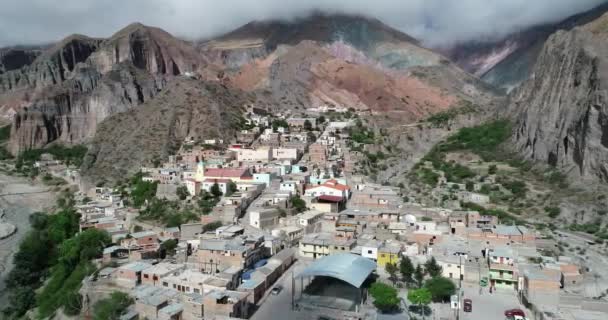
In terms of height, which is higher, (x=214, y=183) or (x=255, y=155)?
(x=255, y=155)

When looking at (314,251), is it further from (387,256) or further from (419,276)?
(419,276)

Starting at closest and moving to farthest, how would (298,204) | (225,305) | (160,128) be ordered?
1. (225,305)
2. (298,204)
3. (160,128)

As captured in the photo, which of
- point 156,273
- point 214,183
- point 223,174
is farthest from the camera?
point 223,174

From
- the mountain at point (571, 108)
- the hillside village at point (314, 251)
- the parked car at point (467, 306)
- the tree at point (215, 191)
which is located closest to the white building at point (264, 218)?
the hillside village at point (314, 251)

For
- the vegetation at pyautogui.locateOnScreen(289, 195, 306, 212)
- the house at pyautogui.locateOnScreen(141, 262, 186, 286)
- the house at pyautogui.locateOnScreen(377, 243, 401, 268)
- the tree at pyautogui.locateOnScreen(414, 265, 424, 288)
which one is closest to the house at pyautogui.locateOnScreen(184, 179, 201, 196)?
the vegetation at pyautogui.locateOnScreen(289, 195, 306, 212)

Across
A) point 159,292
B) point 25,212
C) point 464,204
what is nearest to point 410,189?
point 464,204

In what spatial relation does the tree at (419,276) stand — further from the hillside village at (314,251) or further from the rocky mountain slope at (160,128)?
the rocky mountain slope at (160,128)

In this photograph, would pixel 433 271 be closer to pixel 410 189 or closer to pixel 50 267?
pixel 410 189

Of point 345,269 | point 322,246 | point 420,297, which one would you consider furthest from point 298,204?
point 420,297
